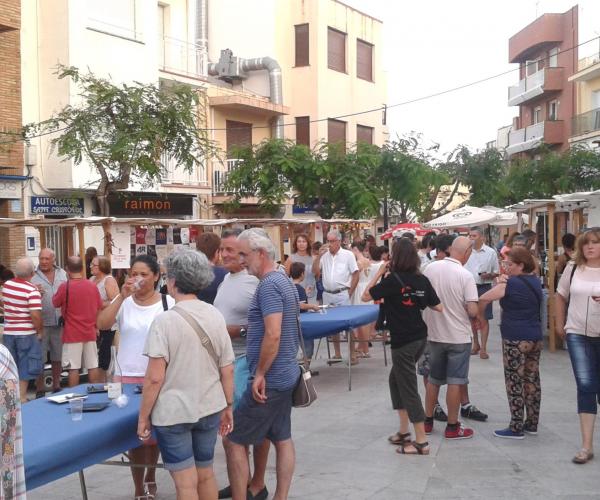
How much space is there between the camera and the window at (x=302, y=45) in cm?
3231

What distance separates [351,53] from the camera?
3412 centimetres

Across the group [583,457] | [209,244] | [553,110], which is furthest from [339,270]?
[553,110]

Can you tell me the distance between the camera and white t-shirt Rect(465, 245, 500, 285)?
1221 cm

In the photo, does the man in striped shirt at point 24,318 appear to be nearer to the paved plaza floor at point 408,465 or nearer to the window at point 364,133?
the paved plaza floor at point 408,465

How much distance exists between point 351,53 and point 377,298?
28.9m

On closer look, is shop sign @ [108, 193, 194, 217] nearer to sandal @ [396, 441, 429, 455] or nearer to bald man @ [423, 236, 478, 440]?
bald man @ [423, 236, 478, 440]

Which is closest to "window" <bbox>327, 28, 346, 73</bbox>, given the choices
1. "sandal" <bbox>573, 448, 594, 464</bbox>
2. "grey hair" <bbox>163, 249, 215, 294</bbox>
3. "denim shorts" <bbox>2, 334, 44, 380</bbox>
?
"denim shorts" <bbox>2, 334, 44, 380</bbox>

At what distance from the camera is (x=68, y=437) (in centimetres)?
396

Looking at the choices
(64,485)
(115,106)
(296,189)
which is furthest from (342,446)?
(296,189)

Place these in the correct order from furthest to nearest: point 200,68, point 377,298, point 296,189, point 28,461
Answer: point 200,68
point 296,189
point 377,298
point 28,461

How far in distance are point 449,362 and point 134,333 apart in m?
3.00

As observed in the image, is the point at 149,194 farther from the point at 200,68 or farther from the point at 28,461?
the point at 28,461

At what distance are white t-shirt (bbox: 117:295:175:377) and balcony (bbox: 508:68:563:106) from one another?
131 feet

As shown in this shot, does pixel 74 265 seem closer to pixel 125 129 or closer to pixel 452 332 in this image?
pixel 452 332
